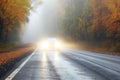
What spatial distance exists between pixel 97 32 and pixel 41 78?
4624cm

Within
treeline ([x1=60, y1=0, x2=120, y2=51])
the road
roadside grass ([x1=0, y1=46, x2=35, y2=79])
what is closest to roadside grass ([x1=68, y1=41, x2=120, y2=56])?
treeline ([x1=60, y1=0, x2=120, y2=51])

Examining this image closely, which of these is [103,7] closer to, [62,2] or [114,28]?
[114,28]

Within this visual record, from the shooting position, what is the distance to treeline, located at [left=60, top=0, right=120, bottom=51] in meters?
48.7

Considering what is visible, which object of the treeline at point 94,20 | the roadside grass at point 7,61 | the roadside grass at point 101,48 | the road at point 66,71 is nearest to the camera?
the road at point 66,71

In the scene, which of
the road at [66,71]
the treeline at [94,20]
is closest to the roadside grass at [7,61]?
the road at [66,71]

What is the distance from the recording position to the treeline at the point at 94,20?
160ft

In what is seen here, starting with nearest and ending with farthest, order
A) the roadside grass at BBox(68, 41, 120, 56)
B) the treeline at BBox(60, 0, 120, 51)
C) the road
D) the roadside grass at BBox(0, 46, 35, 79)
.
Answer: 1. the road
2. the roadside grass at BBox(0, 46, 35, 79)
3. the roadside grass at BBox(68, 41, 120, 56)
4. the treeline at BBox(60, 0, 120, 51)

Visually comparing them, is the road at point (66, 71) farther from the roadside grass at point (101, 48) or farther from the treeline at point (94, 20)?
the treeline at point (94, 20)

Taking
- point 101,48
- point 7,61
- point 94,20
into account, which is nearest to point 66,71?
point 7,61

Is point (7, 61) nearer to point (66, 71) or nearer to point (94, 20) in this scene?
point (66, 71)

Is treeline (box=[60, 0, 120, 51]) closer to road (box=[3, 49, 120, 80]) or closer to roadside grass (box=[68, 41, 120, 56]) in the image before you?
roadside grass (box=[68, 41, 120, 56])

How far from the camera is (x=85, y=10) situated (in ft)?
217

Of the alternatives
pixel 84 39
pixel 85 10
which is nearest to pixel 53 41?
pixel 84 39

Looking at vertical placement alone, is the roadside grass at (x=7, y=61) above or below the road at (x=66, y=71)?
above
